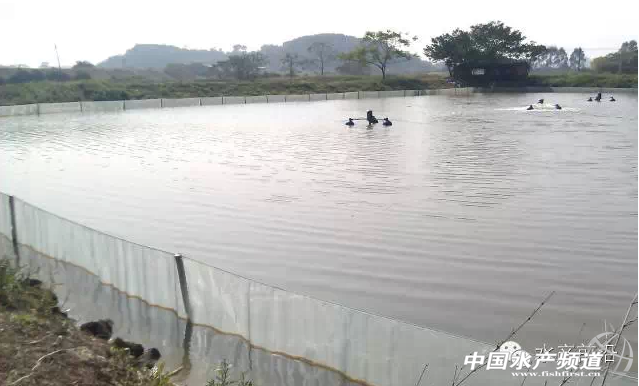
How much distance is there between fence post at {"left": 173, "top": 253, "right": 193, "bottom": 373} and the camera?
701 centimetres

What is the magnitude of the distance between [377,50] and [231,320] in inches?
4085

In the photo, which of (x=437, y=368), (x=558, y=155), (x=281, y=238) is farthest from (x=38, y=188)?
(x=558, y=155)

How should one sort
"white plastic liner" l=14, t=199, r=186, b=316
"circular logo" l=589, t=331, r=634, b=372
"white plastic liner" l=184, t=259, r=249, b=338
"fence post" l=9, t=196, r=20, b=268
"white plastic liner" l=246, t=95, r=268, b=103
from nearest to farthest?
"circular logo" l=589, t=331, r=634, b=372
"white plastic liner" l=184, t=259, r=249, b=338
"white plastic liner" l=14, t=199, r=186, b=316
"fence post" l=9, t=196, r=20, b=268
"white plastic liner" l=246, t=95, r=268, b=103

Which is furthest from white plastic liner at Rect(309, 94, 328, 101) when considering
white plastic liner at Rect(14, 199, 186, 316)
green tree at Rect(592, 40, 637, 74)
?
green tree at Rect(592, 40, 637, 74)

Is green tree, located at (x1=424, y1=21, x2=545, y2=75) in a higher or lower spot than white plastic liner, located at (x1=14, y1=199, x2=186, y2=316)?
higher

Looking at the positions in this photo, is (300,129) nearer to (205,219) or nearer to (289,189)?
(289,189)

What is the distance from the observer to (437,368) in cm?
513

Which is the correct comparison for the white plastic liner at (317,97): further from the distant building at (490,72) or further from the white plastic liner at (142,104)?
the distant building at (490,72)

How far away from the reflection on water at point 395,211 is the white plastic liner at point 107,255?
2.03 metres

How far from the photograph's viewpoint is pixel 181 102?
55469 mm

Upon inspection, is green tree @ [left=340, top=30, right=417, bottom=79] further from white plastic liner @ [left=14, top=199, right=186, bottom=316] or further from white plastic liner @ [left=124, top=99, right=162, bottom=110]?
white plastic liner @ [left=14, top=199, right=186, bottom=316]

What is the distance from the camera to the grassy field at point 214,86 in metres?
59.1

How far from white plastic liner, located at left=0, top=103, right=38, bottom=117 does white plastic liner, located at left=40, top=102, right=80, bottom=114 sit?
61 cm

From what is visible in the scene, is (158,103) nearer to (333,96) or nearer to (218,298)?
(333,96)
